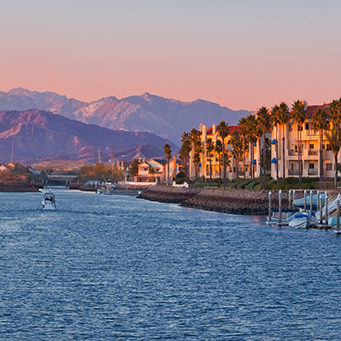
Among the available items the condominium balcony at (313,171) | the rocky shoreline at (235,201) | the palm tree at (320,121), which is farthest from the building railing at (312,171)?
the rocky shoreline at (235,201)

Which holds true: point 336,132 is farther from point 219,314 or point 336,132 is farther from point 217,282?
point 219,314

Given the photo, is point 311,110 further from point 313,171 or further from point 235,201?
point 235,201

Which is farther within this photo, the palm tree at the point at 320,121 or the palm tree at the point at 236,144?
the palm tree at the point at 236,144

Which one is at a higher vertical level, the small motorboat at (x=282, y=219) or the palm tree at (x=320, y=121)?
the palm tree at (x=320, y=121)

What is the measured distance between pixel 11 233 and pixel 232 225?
1148 inches

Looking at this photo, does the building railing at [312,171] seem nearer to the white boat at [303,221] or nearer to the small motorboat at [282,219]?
the small motorboat at [282,219]

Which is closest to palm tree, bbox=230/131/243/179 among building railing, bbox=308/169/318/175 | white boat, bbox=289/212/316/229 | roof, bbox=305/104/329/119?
roof, bbox=305/104/329/119

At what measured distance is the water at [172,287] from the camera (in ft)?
113

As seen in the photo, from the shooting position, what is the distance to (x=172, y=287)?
45562mm

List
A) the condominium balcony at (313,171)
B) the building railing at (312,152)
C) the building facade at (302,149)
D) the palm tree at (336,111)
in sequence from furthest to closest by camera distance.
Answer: the building railing at (312,152), the building facade at (302,149), the condominium balcony at (313,171), the palm tree at (336,111)

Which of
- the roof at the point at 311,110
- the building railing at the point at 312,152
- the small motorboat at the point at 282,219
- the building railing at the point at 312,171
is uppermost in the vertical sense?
the roof at the point at 311,110

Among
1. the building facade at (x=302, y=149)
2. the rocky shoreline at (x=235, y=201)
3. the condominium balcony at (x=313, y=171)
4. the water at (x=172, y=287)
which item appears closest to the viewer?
the water at (x=172, y=287)

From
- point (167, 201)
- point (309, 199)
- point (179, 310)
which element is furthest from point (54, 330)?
point (167, 201)

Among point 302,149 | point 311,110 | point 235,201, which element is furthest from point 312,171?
point 235,201
